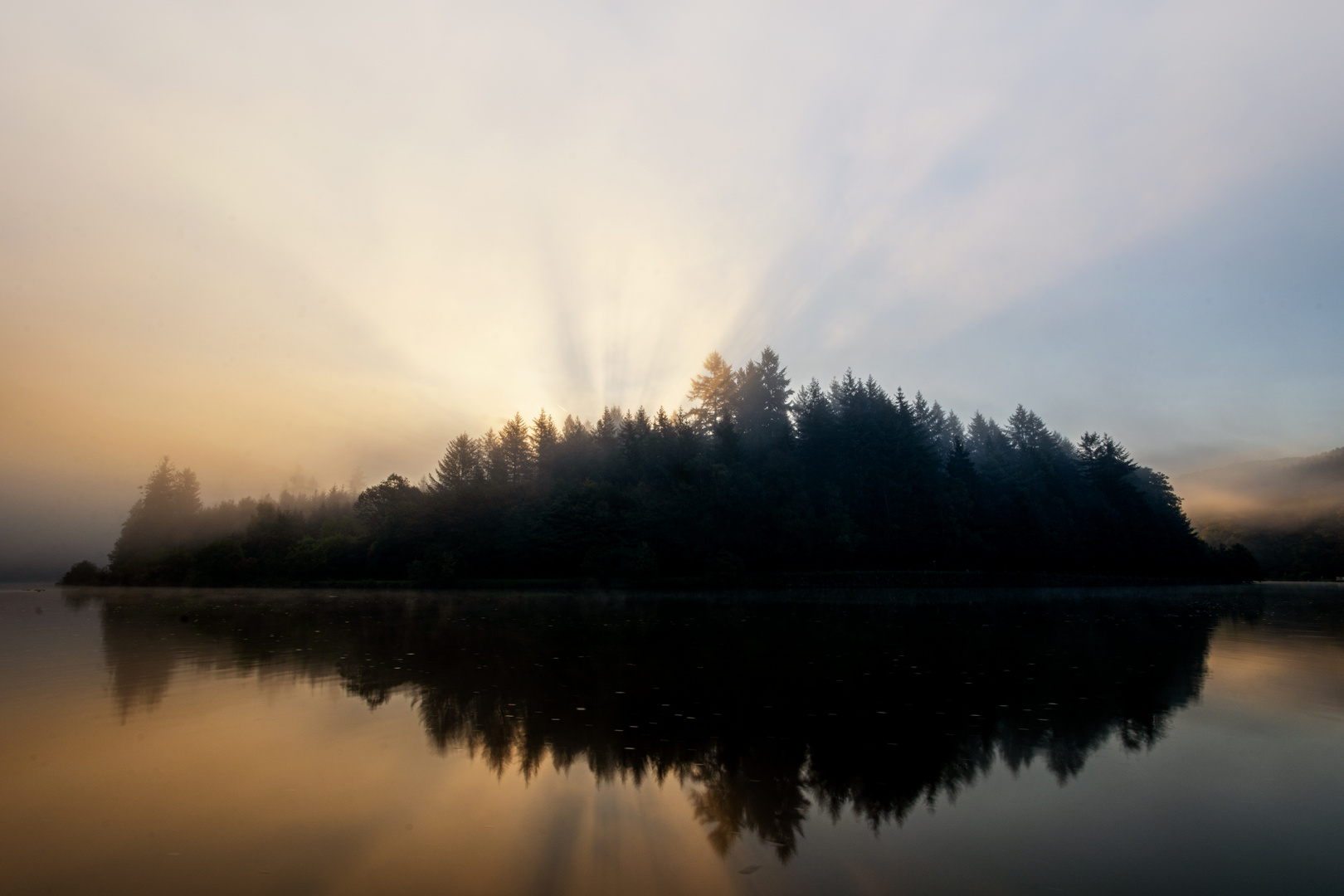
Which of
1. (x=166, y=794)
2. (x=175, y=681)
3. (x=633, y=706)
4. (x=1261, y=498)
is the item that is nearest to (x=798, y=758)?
(x=633, y=706)

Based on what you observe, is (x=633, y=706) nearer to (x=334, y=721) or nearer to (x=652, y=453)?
(x=334, y=721)

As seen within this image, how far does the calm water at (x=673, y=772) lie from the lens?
16.0 feet

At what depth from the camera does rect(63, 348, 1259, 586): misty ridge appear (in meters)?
53.5

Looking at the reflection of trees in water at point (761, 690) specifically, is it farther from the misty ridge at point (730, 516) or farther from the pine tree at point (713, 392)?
the pine tree at point (713, 392)

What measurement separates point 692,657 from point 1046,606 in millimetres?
28267

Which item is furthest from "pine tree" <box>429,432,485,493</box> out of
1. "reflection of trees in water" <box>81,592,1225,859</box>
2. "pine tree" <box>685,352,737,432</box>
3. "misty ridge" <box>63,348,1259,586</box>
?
"reflection of trees in water" <box>81,592,1225,859</box>

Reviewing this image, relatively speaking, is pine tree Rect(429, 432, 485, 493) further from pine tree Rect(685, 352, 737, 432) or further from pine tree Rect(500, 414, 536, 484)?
pine tree Rect(685, 352, 737, 432)

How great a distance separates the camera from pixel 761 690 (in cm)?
1139

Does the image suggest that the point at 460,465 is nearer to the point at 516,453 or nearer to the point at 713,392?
the point at 516,453

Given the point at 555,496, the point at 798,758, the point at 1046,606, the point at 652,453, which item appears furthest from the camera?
the point at 652,453

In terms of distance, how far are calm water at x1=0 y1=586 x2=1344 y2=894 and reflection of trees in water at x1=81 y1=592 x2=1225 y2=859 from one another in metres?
0.07

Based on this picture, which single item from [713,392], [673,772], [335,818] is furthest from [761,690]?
[713,392]

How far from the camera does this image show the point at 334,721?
375 inches

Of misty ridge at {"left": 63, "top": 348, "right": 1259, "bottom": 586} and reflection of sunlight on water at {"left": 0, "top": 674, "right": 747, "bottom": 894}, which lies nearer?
reflection of sunlight on water at {"left": 0, "top": 674, "right": 747, "bottom": 894}
